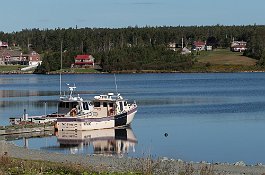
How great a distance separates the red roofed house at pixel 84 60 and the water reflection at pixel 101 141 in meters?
142

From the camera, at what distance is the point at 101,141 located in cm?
4134

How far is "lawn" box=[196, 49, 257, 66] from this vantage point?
17725cm

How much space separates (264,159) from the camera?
32.4 m

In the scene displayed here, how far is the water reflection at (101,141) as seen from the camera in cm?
3728

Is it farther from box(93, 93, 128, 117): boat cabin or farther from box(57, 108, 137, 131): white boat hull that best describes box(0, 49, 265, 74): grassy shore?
box(57, 108, 137, 131): white boat hull

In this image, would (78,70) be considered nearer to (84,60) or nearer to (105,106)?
(84,60)

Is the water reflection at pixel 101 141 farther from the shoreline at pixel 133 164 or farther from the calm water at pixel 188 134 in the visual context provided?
the shoreline at pixel 133 164

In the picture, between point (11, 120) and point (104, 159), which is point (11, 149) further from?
point (11, 120)

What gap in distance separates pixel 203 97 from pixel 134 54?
100 meters

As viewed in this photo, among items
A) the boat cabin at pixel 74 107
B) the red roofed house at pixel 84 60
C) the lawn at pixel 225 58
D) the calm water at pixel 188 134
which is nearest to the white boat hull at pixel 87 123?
the calm water at pixel 188 134

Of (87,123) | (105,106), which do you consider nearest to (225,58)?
(105,106)

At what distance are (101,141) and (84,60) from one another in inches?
5884

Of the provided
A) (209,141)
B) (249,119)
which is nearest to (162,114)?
(249,119)

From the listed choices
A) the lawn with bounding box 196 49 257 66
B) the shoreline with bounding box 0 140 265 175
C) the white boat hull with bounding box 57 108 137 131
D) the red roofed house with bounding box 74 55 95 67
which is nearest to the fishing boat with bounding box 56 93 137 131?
the white boat hull with bounding box 57 108 137 131
